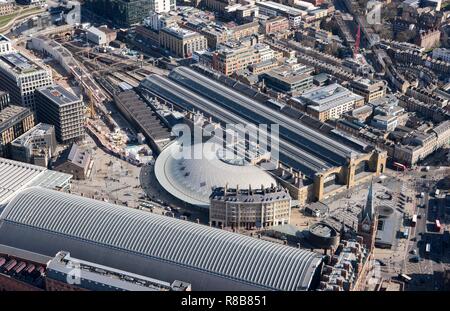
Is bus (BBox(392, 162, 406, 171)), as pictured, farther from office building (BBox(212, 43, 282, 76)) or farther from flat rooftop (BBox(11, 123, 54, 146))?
flat rooftop (BBox(11, 123, 54, 146))

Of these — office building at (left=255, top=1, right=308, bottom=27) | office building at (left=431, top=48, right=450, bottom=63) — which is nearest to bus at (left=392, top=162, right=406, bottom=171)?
office building at (left=431, top=48, right=450, bottom=63)

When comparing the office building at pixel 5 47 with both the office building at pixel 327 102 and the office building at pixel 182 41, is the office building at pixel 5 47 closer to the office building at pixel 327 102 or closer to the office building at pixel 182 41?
the office building at pixel 182 41

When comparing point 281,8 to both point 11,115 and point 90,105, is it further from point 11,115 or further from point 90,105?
point 11,115

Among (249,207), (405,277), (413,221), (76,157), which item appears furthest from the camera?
(76,157)

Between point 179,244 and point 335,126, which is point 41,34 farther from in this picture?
point 179,244

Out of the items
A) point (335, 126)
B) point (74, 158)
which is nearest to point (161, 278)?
point (74, 158)

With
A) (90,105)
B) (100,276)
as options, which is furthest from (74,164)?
(100,276)
